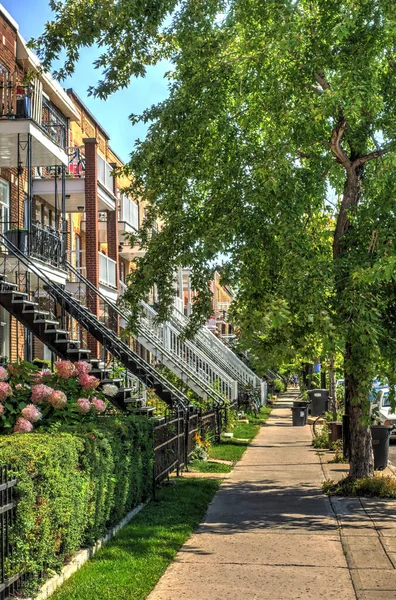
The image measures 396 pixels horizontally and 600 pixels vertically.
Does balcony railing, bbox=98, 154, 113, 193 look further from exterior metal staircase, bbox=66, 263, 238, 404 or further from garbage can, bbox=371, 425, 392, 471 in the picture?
garbage can, bbox=371, 425, 392, 471

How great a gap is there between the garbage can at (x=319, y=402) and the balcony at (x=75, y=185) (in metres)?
10.5

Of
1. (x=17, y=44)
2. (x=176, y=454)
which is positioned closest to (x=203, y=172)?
(x=176, y=454)

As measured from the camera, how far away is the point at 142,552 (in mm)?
8008

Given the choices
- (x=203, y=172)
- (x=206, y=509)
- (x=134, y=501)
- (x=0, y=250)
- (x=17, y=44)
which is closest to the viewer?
(x=134, y=501)

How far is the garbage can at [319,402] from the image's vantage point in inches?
1173

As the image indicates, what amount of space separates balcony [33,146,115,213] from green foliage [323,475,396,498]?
40.5ft

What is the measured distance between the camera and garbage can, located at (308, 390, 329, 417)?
2980 cm

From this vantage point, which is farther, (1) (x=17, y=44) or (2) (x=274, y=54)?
(1) (x=17, y=44)

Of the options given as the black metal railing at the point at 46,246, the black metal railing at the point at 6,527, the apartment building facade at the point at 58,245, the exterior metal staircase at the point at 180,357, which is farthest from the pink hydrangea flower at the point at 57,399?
the exterior metal staircase at the point at 180,357

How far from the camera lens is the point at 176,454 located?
13.3 meters

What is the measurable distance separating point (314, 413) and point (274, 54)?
21.6 meters

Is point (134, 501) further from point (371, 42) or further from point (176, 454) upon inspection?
point (371, 42)

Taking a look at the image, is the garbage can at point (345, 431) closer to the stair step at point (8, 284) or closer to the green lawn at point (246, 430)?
the stair step at point (8, 284)

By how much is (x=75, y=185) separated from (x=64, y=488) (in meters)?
17.4
